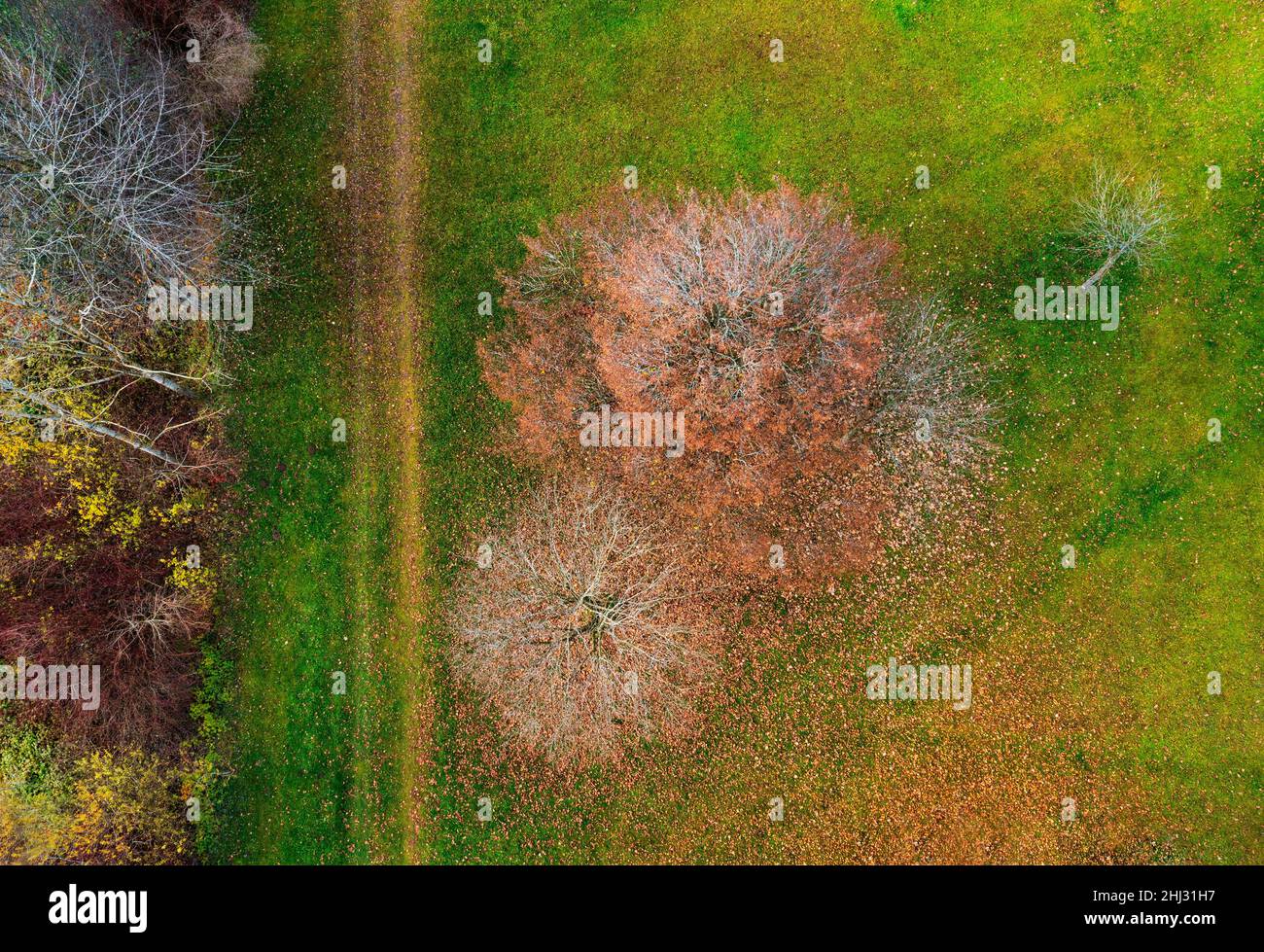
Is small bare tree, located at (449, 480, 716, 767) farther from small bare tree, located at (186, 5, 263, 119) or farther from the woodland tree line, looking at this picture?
small bare tree, located at (186, 5, 263, 119)

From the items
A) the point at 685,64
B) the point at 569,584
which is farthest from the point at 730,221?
the point at 569,584

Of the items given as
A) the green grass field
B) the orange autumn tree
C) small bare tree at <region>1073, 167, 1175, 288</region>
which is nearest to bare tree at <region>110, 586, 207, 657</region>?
the green grass field

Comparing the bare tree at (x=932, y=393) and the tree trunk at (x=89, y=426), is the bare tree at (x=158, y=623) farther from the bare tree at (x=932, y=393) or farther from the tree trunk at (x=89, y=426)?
the bare tree at (x=932, y=393)

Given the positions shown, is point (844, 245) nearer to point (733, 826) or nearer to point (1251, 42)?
point (1251, 42)

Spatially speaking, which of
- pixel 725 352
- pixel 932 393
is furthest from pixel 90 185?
pixel 932 393

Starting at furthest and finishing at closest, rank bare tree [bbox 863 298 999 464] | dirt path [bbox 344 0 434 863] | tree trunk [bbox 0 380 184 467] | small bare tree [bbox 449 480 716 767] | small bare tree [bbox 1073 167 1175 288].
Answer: dirt path [bbox 344 0 434 863]
bare tree [bbox 863 298 999 464]
small bare tree [bbox 1073 167 1175 288]
small bare tree [bbox 449 480 716 767]
tree trunk [bbox 0 380 184 467]

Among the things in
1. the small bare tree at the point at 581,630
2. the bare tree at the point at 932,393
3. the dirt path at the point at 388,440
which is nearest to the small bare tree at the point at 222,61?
the dirt path at the point at 388,440

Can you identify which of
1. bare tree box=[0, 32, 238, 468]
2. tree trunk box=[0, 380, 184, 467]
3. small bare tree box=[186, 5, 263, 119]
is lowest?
tree trunk box=[0, 380, 184, 467]
